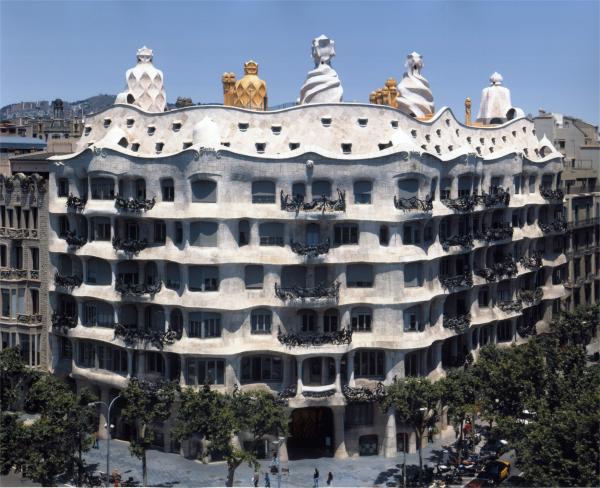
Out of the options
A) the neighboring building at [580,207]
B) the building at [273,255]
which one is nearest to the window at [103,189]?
the building at [273,255]

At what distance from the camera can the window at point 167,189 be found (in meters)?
75.9

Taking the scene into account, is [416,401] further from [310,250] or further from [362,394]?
[310,250]

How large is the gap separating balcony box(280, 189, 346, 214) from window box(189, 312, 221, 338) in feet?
34.4

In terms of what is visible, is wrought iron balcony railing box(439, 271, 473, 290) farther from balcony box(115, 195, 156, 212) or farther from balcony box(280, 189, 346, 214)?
balcony box(115, 195, 156, 212)

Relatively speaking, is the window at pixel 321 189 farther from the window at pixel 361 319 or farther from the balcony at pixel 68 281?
the balcony at pixel 68 281

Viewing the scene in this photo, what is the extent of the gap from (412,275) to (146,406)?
24.3m

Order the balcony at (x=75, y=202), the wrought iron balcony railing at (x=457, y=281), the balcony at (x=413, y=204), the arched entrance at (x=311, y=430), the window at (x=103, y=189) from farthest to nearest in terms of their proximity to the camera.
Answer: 1. the wrought iron balcony railing at (x=457, y=281)
2. the balcony at (x=75, y=202)
3. the window at (x=103, y=189)
4. the arched entrance at (x=311, y=430)
5. the balcony at (x=413, y=204)

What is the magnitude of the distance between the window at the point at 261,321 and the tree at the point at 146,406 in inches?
310

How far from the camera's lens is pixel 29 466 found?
60344mm

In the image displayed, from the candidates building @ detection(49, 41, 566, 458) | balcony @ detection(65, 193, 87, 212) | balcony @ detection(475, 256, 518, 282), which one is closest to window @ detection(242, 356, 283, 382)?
building @ detection(49, 41, 566, 458)

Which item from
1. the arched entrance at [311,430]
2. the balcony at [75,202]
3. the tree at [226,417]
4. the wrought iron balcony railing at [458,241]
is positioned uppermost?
the balcony at [75,202]

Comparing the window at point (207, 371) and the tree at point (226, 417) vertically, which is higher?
the window at point (207, 371)

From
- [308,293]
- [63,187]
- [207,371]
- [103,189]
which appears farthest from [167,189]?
[207,371]

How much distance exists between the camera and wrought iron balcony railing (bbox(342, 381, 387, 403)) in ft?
243
